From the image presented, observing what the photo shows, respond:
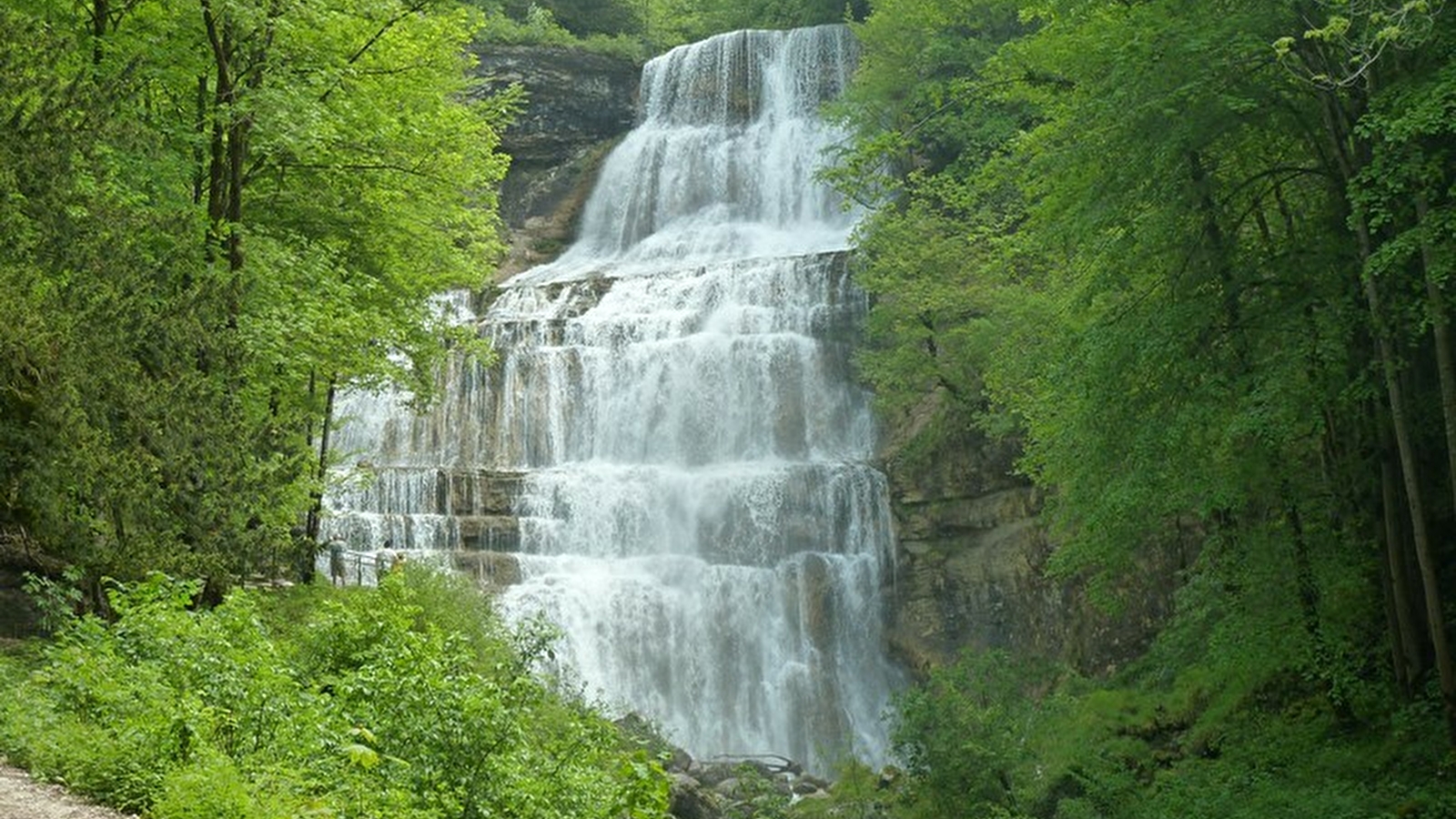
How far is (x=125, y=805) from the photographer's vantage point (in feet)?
18.4

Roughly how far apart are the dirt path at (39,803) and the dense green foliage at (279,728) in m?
0.10

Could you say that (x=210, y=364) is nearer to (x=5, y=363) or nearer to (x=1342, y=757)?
(x=5, y=363)

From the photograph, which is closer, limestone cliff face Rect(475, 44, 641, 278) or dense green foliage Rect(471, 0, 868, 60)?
limestone cliff face Rect(475, 44, 641, 278)

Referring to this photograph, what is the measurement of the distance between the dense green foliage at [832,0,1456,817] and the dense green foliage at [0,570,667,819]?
588 cm

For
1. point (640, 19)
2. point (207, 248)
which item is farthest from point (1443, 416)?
point (640, 19)

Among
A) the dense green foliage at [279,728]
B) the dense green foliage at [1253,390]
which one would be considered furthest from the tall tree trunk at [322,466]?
the dense green foliage at [1253,390]

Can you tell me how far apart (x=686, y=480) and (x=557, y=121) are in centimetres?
2029

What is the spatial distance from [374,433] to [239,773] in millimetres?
23693

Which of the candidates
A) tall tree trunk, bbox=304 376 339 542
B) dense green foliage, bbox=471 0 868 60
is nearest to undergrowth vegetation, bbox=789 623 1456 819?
tall tree trunk, bbox=304 376 339 542

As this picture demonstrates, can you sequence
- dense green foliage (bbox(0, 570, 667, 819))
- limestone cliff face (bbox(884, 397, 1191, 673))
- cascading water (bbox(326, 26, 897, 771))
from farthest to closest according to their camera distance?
cascading water (bbox(326, 26, 897, 771)), limestone cliff face (bbox(884, 397, 1191, 673)), dense green foliage (bbox(0, 570, 667, 819))

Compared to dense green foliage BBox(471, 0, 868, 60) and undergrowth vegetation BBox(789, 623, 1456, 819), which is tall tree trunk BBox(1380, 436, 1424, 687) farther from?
dense green foliage BBox(471, 0, 868, 60)

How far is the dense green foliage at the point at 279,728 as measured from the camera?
5742 millimetres

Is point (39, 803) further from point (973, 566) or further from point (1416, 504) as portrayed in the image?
point (973, 566)

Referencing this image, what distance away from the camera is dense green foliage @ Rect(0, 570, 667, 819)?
5742 millimetres
